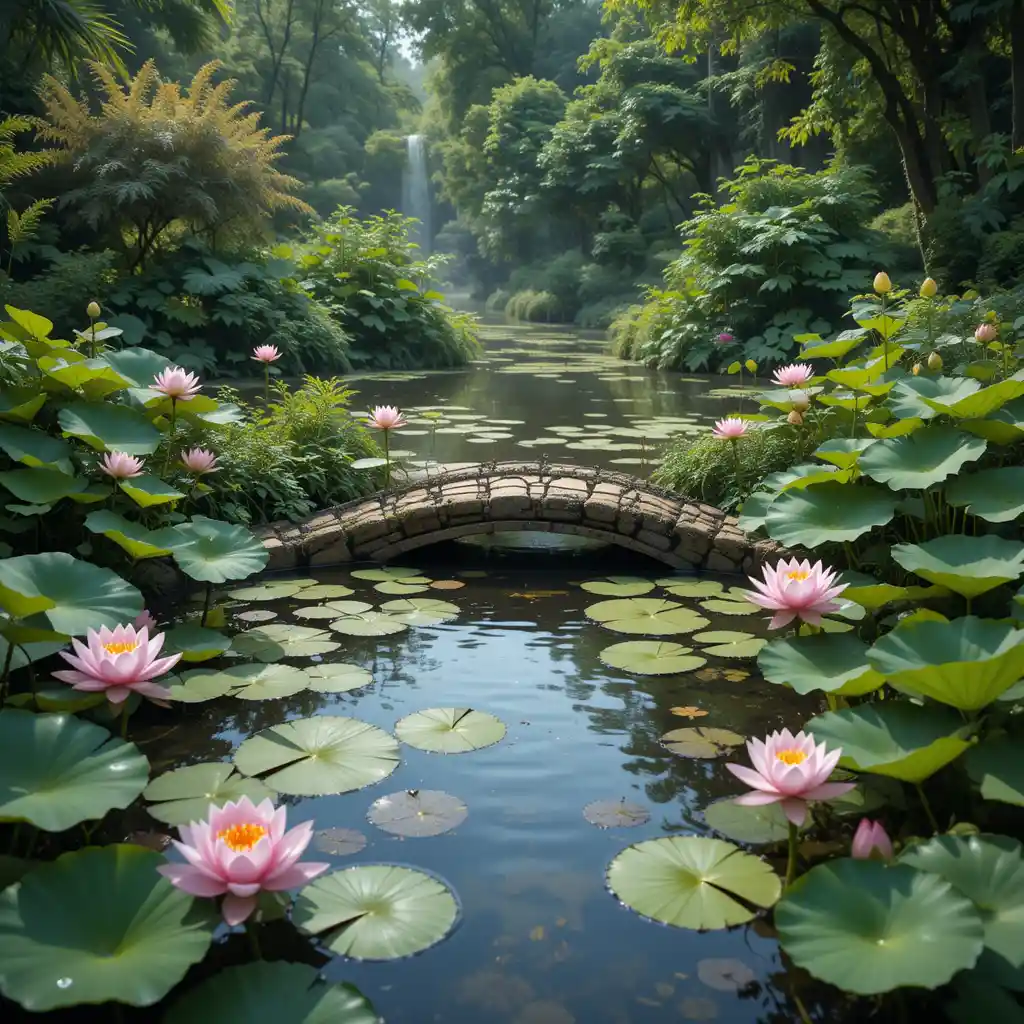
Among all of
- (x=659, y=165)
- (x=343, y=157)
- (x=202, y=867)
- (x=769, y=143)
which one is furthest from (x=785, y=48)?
(x=343, y=157)

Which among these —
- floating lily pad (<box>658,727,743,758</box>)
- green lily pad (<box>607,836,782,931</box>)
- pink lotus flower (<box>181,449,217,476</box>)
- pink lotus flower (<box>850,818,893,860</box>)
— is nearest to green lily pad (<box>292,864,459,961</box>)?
green lily pad (<box>607,836,782,931</box>)

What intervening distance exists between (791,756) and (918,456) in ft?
4.46

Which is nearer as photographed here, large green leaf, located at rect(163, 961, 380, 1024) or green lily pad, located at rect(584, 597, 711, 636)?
large green leaf, located at rect(163, 961, 380, 1024)

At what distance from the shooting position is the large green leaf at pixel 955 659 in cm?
164

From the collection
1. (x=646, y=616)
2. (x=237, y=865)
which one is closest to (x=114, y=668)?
(x=237, y=865)

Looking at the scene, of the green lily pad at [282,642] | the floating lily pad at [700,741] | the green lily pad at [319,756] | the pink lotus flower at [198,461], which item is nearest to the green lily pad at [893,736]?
the floating lily pad at [700,741]

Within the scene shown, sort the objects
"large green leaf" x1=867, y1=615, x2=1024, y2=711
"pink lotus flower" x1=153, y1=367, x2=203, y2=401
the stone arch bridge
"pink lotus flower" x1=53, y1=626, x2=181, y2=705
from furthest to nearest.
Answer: the stone arch bridge → "pink lotus flower" x1=153, y1=367, x2=203, y2=401 → "pink lotus flower" x1=53, y1=626, x2=181, y2=705 → "large green leaf" x1=867, y1=615, x2=1024, y2=711

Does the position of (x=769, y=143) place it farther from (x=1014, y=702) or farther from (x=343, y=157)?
(x=343, y=157)

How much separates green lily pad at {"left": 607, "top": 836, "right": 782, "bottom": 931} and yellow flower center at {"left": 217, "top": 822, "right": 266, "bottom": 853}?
2.19 ft

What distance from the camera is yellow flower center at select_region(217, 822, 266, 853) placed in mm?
1423

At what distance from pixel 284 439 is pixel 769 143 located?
15374 millimetres

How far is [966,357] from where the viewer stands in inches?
155

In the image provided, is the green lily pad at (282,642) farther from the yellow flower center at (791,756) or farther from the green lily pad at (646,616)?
the yellow flower center at (791,756)

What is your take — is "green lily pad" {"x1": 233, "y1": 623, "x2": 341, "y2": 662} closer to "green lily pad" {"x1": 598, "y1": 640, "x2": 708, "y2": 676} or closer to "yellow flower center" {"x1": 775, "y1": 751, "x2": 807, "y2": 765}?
"green lily pad" {"x1": 598, "y1": 640, "x2": 708, "y2": 676}
